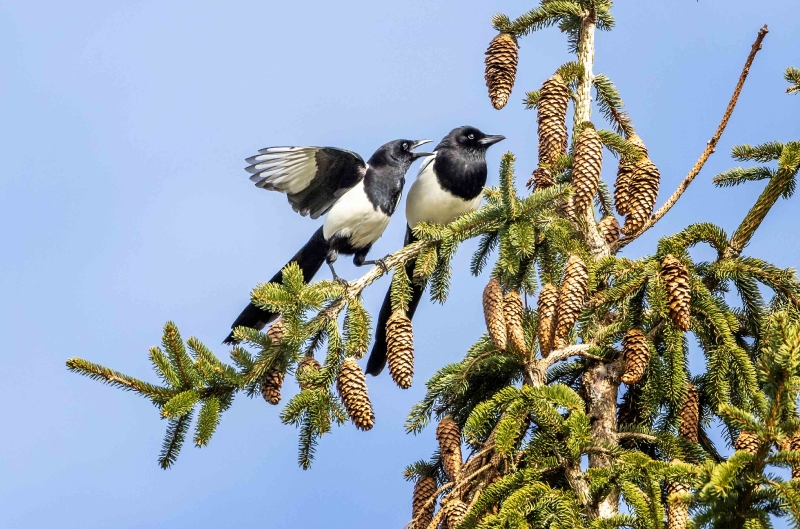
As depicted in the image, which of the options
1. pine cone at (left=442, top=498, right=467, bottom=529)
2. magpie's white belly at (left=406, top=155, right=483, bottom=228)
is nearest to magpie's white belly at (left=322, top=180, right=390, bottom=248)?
magpie's white belly at (left=406, top=155, right=483, bottom=228)

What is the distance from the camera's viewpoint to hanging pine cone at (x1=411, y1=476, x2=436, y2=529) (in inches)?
149

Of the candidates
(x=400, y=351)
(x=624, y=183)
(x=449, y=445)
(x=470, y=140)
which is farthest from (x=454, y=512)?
(x=470, y=140)

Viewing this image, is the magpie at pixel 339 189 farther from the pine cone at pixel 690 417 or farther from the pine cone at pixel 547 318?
the pine cone at pixel 690 417

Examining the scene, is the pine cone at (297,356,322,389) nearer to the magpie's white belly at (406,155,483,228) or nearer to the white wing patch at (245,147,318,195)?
the white wing patch at (245,147,318,195)

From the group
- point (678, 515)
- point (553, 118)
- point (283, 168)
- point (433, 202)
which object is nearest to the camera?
point (678, 515)

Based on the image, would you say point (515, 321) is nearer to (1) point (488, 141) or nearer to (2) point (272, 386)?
(2) point (272, 386)

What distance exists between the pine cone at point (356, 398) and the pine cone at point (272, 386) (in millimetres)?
316

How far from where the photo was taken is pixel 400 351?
386cm

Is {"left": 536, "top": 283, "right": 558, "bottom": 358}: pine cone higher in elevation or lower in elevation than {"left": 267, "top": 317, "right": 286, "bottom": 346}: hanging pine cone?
lower

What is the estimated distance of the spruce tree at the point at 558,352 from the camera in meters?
3.39

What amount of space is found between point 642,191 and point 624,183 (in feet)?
0.38

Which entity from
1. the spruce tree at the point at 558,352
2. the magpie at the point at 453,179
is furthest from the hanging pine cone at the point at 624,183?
the magpie at the point at 453,179

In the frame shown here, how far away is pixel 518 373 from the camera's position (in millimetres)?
4234

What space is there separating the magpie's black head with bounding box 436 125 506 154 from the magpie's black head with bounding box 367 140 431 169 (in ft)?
0.88
